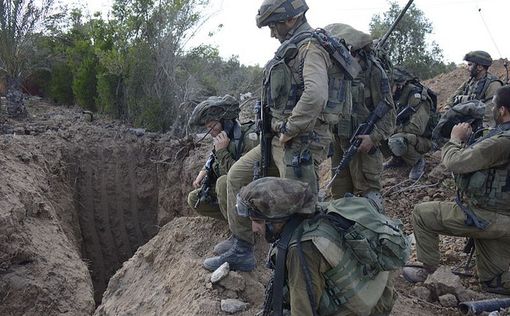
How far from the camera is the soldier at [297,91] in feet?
12.8

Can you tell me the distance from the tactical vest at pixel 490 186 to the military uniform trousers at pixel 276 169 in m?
1.27

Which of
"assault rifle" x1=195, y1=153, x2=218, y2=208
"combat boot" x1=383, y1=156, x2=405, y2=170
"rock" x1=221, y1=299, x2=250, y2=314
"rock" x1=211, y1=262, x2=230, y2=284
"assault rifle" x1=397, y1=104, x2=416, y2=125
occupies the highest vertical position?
"assault rifle" x1=397, y1=104, x2=416, y2=125

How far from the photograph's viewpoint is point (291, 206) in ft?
10.1

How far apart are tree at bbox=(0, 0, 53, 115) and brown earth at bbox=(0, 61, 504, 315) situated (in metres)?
0.76

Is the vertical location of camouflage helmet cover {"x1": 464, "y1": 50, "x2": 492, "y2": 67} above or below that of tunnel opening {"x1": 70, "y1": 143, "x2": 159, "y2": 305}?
above

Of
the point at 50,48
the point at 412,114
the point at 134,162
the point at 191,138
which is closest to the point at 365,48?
the point at 412,114

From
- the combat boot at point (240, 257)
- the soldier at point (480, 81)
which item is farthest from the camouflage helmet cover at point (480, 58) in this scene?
the combat boot at point (240, 257)

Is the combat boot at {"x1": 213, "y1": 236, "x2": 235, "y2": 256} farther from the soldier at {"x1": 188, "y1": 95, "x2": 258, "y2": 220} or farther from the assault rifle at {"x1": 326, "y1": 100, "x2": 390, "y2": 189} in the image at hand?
the assault rifle at {"x1": 326, "y1": 100, "x2": 390, "y2": 189}

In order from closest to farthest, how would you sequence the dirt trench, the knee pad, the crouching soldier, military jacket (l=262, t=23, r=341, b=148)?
the crouching soldier → military jacket (l=262, t=23, r=341, b=148) → the knee pad → the dirt trench

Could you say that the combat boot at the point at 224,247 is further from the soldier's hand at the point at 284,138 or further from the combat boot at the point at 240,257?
the soldier's hand at the point at 284,138

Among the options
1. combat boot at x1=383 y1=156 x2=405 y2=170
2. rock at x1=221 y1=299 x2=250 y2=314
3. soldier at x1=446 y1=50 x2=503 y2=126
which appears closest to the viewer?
rock at x1=221 y1=299 x2=250 y2=314

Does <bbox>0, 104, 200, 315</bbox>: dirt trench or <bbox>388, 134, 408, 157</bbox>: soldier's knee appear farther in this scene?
<bbox>0, 104, 200, 315</bbox>: dirt trench

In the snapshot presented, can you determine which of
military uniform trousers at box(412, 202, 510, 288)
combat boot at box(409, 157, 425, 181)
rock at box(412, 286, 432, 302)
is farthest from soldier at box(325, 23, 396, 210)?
combat boot at box(409, 157, 425, 181)

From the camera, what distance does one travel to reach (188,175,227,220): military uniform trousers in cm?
490
